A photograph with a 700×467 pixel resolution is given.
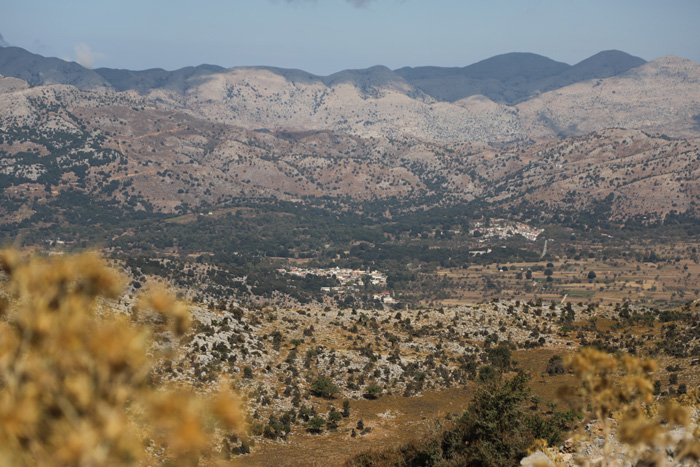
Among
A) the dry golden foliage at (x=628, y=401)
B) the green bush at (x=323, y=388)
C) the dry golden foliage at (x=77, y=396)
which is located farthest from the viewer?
the green bush at (x=323, y=388)

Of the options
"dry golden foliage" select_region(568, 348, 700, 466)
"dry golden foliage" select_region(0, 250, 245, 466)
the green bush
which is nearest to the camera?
"dry golden foliage" select_region(0, 250, 245, 466)

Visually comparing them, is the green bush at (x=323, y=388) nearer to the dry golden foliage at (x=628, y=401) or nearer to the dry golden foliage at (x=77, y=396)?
the dry golden foliage at (x=628, y=401)

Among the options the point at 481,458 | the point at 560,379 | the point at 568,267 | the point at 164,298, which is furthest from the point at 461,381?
the point at 568,267

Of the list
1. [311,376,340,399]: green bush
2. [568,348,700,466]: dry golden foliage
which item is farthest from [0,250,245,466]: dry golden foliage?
[311,376,340,399]: green bush

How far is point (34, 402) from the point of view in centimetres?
488

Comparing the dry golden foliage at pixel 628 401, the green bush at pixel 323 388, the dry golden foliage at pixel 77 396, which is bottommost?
the green bush at pixel 323 388

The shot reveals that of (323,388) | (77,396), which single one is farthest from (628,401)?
(323,388)

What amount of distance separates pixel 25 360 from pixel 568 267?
208 metres

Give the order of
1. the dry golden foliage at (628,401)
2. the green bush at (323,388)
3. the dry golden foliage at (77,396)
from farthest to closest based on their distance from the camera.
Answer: the green bush at (323,388), the dry golden foliage at (628,401), the dry golden foliage at (77,396)

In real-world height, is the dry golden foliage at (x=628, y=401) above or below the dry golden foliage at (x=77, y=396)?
below

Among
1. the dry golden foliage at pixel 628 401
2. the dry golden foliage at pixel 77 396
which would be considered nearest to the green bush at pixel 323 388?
the dry golden foliage at pixel 628 401

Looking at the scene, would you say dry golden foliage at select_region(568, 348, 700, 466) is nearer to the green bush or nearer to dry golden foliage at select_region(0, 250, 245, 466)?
dry golden foliage at select_region(0, 250, 245, 466)

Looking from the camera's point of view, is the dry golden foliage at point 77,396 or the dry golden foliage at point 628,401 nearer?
the dry golden foliage at point 77,396

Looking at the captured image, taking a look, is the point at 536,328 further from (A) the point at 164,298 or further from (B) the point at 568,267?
(B) the point at 568,267
